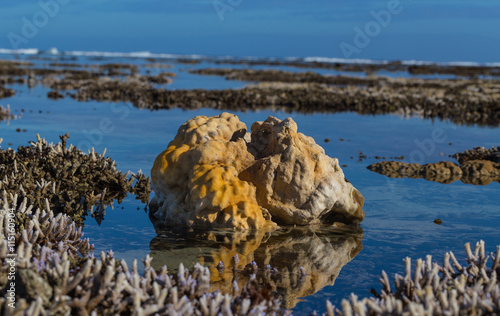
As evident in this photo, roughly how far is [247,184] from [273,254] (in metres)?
1.26

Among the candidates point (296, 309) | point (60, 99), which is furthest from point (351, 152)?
point (60, 99)

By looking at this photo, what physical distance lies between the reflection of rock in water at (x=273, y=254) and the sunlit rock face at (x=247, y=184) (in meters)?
0.26

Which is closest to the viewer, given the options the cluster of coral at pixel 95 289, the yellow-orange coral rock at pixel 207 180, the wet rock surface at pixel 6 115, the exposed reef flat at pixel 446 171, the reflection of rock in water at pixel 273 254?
the cluster of coral at pixel 95 289

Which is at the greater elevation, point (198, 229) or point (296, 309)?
point (198, 229)

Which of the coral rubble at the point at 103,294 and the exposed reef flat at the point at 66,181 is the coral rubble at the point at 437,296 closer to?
the coral rubble at the point at 103,294

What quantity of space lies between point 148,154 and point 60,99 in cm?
1568

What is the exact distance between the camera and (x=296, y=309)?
17.1 ft

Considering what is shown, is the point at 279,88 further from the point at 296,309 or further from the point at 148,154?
the point at 296,309

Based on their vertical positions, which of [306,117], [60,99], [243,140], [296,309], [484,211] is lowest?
[296,309]

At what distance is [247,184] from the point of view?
764 cm

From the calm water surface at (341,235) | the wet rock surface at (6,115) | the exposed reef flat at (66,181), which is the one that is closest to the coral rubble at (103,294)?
the calm water surface at (341,235)

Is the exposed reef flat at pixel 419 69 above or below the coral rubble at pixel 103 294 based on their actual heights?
above

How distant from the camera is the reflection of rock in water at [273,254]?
19.0 feet

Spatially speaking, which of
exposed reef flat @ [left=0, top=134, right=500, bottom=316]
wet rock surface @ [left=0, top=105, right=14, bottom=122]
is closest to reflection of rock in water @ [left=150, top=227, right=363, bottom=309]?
exposed reef flat @ [left=0, top=134, right=500, bottom=316]
